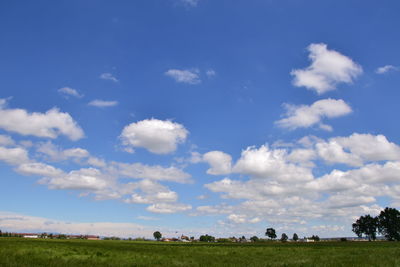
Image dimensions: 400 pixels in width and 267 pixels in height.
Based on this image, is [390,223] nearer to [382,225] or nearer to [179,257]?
[382,225]

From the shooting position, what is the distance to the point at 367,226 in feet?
619

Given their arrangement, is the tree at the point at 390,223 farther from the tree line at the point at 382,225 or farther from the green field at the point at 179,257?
the green field at the point at 179,257

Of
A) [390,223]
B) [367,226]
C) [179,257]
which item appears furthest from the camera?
[367,226]

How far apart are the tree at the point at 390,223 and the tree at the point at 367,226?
1015 cm

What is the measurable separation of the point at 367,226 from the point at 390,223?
21881mm

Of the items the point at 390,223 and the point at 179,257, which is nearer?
the point at 179,257

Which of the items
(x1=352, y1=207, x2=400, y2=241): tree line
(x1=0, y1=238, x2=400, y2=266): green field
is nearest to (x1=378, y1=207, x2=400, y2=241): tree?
(x1=352, y1=207, x2=400, y2=241): tree line

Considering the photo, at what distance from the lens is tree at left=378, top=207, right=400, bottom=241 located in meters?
166

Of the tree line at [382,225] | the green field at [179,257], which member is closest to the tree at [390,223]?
the tree line at [382,225]

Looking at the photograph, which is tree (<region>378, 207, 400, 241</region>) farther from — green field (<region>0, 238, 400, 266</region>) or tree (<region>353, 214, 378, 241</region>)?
green field (<region>0, 238, 400, 266</region>)

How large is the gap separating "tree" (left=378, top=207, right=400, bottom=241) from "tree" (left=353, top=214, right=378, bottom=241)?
33.3ft

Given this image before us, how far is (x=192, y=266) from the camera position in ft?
76.7

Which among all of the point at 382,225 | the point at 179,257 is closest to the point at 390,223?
the point at 382,225

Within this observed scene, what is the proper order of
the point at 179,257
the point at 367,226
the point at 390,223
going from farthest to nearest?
the point at 367,226, the point at 390,223, the point at 179,257
